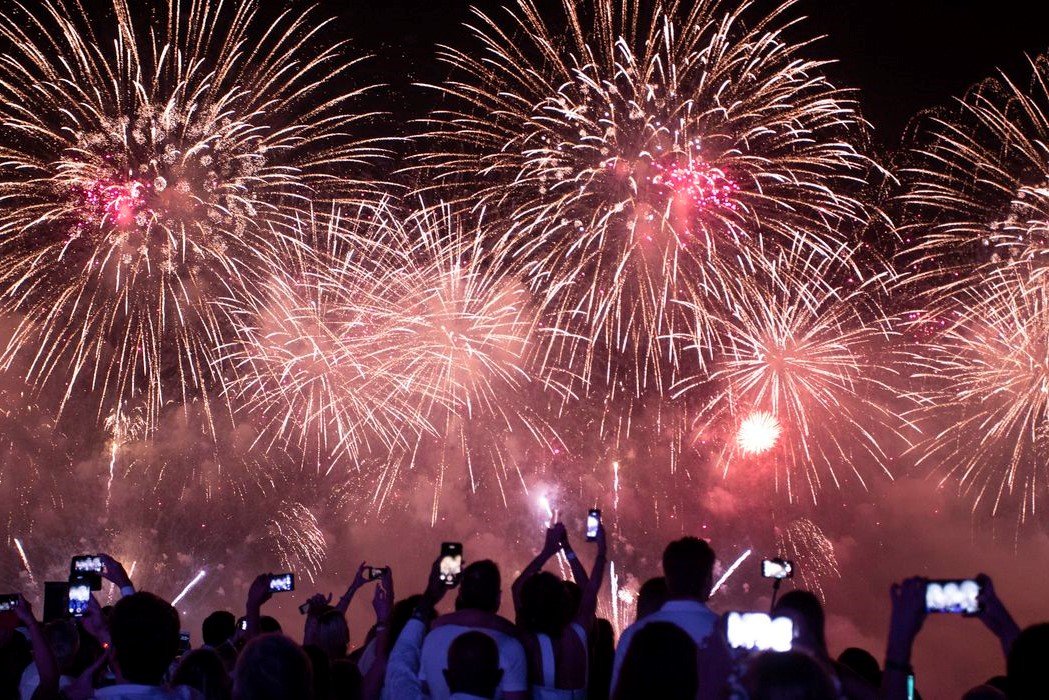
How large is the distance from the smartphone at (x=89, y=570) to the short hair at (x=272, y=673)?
11.2 ft

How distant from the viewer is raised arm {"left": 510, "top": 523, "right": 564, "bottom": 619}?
6641 mm

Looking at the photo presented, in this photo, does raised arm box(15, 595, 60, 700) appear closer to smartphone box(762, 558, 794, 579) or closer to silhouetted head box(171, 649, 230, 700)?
silhouetted head box(171, 649, 230, 700)

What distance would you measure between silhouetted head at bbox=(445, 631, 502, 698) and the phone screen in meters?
2.74

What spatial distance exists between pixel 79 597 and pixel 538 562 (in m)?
2.88

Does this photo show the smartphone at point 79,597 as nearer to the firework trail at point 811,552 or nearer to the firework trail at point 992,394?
the firework trail at point 992,394

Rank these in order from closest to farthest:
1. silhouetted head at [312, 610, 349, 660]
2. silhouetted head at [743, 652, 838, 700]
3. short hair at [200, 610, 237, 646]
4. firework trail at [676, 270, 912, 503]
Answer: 1. silhouetted head at [743, 652, 838, 700]
2. silhouetted head at [312, 610, 349, 660]
3. short hair at [200, 610, 237, 646]
4. firework trail at [676, 270, 912, 503]

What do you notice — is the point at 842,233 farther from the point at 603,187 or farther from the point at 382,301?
the point at 382,301

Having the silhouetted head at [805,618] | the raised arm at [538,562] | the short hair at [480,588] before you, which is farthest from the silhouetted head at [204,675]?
the silhouetted head at [805,618]

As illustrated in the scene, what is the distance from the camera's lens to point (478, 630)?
5.96m

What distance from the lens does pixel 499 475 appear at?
30.8m

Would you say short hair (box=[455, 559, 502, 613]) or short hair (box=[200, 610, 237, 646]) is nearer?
short hair (box=[455, 559, 502, 613])

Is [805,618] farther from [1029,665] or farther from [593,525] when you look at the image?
[593,525]

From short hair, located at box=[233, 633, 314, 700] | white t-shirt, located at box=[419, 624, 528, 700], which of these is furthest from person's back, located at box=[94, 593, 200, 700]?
white t-shirt, located at box=[419, 624, 528, 700]

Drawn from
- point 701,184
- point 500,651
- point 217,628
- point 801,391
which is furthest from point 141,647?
Answer: point 801,391
